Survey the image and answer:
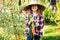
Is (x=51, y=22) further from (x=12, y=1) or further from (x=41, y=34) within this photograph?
(x=12, y=1)

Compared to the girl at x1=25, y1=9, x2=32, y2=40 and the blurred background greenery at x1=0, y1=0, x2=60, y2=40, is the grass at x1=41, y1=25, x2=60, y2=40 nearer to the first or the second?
the blurred background greenery at x1=0, y1=0, x2=60, y2=40

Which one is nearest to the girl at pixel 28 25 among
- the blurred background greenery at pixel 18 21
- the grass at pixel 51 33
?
the blurred background greenery at pixel 18 21

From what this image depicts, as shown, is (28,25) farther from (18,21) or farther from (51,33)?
(51,33)

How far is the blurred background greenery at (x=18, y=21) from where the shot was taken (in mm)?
3396

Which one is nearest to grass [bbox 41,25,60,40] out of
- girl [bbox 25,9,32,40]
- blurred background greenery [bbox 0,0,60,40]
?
blurred background greenery [bbox 0,0,60,40]

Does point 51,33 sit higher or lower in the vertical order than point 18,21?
lower

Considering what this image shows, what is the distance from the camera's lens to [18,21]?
11.3 ft

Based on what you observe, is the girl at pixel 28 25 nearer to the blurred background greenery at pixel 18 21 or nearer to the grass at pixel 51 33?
the blurred background greenery at pixel 18 21

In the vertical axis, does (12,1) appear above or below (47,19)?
above

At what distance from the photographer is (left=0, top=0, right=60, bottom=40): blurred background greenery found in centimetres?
340

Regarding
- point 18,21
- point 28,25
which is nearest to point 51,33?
point 28,25

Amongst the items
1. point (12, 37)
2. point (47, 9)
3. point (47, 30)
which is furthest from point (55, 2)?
point (12, 37)

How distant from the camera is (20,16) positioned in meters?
3.42

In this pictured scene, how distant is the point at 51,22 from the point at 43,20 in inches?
4.0
